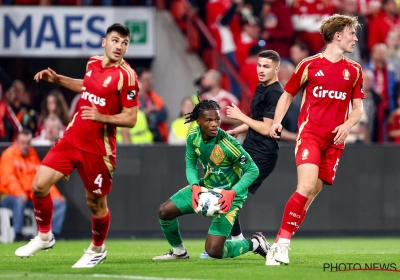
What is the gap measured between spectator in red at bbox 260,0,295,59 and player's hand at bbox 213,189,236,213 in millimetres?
8753

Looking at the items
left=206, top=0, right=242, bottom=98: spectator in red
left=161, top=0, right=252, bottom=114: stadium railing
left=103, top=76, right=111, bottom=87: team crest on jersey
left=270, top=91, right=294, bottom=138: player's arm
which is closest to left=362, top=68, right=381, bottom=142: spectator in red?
left=161, top=0, right=252, bottom=114: stadium railing

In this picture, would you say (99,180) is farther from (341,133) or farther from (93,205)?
(341,133)

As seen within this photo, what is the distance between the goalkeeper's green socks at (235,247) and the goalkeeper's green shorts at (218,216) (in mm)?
210

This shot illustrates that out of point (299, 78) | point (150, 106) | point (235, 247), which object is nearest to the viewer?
point (299, 78)

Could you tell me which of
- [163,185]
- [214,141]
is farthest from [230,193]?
[163,185]

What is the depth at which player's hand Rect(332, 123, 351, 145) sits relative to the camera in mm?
9031

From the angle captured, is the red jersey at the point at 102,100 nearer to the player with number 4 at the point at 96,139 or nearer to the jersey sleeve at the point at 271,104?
the player with number 4 at the point at 96,139

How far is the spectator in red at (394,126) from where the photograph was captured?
16234mm

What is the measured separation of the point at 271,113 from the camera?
394 inches

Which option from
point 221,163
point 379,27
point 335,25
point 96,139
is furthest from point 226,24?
point 96,139

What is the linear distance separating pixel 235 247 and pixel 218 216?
501mm

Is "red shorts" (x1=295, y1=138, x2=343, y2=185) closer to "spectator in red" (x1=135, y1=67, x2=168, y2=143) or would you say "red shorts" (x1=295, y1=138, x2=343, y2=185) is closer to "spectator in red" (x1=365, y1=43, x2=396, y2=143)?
"spectator in red" (x1=135, y1=67, x2=168, y2=143)

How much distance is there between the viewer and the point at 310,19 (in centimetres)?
1805

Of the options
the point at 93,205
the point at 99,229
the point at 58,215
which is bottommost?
the point at 58,215
